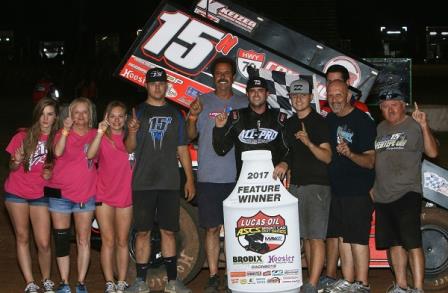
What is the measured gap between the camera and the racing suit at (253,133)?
680cm

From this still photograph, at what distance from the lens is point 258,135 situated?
22.3 ft

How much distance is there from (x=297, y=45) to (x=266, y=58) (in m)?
0.88

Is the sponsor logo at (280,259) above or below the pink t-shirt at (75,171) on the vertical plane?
below

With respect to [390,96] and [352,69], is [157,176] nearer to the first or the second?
[390,96]

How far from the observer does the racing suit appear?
6.80m

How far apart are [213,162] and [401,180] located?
1570mm

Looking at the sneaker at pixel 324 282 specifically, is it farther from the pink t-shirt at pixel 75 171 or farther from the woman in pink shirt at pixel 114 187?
the pink t-shirt at pixel 75 171

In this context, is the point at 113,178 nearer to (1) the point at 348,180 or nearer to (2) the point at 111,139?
(2) the point at 111,139

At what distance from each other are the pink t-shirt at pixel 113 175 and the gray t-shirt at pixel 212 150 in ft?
2.08

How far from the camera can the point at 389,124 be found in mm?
6844

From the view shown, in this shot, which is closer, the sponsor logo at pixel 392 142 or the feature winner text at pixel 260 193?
the feature winner text at pixel 260 193

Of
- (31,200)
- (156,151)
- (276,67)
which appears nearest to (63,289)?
(31,200)

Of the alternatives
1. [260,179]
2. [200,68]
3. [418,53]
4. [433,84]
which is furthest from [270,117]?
[418,53]

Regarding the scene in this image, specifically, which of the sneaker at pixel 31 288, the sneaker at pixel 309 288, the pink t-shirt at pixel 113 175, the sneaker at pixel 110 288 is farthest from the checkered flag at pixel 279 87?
the sneaker at pixel 31 288
